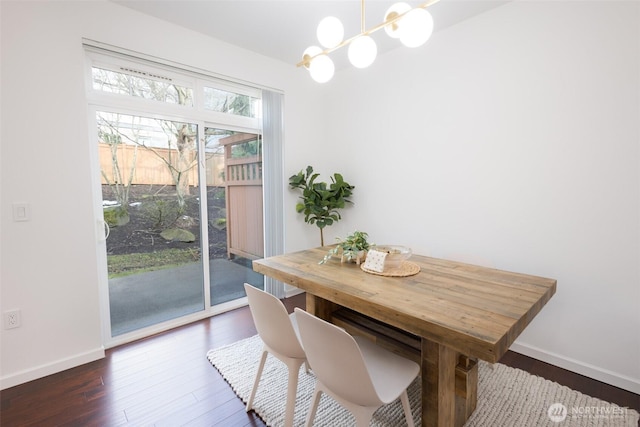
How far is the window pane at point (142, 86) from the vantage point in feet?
7.83

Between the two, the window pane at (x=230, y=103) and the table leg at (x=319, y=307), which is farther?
the window pane at (x=230, y=103)

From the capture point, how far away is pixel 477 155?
8.39 feet

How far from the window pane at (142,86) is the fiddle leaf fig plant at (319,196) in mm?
1419

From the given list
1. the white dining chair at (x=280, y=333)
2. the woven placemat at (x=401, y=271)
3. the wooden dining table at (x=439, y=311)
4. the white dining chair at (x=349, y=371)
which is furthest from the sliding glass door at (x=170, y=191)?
the white dining chair at (x=349, y=371)

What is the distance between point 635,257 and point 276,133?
3187 mm

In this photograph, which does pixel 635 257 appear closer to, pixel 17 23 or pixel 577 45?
pixel 577 45

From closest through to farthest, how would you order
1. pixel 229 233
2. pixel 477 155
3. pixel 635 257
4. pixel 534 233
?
pixel 635 257 → pixel 534 233 → pixel 477 155 → pixel 229 233

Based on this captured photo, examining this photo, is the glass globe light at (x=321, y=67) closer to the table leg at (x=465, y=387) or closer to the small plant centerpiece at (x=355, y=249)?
the small plant centerpiece at (x=355, y=249)

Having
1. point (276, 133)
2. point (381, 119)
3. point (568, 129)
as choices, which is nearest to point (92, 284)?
point (276, 133)

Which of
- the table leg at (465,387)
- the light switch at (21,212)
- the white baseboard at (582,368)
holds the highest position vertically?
the light switch at (21,212)

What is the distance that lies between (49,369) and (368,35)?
3.09 metres

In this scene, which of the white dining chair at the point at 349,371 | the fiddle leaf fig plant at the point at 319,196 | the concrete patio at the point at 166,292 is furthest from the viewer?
the fiddle leaf fig plant at the point at 319,196
